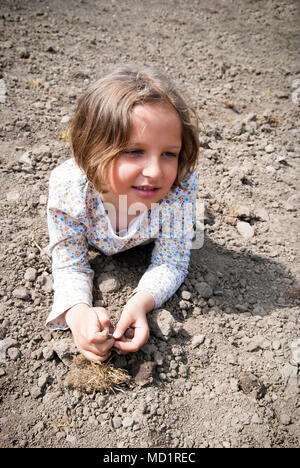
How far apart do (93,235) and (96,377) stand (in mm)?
863

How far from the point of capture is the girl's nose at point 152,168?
6.11 feet

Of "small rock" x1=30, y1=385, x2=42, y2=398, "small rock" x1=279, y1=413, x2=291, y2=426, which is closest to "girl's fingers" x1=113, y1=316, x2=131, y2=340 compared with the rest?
"small rock" x1=30, y1=385, x2=42, y2=398

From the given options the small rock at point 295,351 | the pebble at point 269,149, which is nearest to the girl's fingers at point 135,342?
the small rock at point 295,351

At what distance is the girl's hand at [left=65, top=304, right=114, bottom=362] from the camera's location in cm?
191

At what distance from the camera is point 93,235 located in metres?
2.37

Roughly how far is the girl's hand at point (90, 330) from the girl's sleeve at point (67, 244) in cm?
7

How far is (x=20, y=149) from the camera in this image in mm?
3393

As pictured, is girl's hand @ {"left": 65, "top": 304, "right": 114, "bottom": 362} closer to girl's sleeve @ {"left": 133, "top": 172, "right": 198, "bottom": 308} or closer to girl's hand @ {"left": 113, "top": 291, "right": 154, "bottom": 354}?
girl's hand @ {"left": 113, "top": 291, "right": 154, "bottom": 354}

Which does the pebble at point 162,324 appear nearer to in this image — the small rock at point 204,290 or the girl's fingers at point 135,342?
the girl's fingers at point 135,342

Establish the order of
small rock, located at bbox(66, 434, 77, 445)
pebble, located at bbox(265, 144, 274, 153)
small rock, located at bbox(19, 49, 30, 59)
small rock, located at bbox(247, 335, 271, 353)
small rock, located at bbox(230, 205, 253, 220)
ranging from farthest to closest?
small rock, located at bbox(19, 49, 30, 59), pebble, located at bbox(265, 144, 274, 153), small rock, located at bbox(230, 205, 253, 220), small rock, located at bbox(247, 335, 271, 353), small rock, located at bbox(66, 434, 77, 445)

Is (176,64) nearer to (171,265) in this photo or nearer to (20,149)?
(20,149)

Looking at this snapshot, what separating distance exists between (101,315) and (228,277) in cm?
108

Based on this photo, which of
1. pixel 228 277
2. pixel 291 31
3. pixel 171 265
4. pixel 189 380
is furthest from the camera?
pixel 291 31
